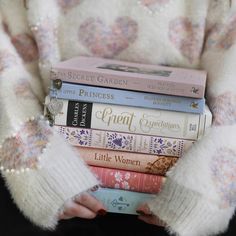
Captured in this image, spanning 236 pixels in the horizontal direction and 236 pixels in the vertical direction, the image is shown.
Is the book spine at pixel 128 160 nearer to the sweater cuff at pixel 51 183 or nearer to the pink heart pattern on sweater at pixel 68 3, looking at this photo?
the sweater cuff at pixel 51 183

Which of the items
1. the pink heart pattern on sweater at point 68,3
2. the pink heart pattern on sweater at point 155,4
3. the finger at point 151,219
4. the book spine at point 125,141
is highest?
the pink heart pattern on sweater at point 155,4

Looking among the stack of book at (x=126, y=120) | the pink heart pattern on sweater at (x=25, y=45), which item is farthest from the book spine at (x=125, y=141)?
the pink heart pattern on sweater at (x=25, y=45)

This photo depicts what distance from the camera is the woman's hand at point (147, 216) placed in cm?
69

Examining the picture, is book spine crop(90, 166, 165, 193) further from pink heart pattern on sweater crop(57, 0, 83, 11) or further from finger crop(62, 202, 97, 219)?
pink heart pattern on sweater crop(57, 0, 83, 11)

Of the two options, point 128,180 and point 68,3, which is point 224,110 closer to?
point 128,180

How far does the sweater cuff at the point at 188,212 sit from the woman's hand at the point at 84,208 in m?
0.09

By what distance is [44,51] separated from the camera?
0.78 metres

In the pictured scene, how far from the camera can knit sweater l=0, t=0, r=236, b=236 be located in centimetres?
66

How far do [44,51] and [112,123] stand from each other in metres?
0.19

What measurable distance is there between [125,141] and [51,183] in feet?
0.43

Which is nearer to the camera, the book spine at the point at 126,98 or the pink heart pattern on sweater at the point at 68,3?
the book spine at the point at 126,98

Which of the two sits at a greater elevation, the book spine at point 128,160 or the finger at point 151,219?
the book spine at point 128,160

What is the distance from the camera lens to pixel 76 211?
69 cm

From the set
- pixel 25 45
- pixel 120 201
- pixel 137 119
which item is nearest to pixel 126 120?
pixel 137 119
